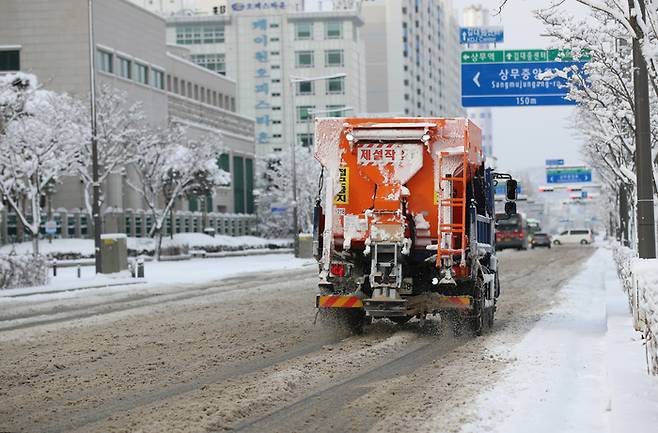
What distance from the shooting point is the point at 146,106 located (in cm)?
8012

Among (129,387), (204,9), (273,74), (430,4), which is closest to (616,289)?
(129,387)

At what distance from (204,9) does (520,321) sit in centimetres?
14444

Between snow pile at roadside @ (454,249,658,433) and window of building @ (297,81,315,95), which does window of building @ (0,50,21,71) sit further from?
window of building @ (297,81,315,95)

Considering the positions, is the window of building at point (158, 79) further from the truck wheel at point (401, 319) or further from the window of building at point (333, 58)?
the truck wheel at point (401, 319)

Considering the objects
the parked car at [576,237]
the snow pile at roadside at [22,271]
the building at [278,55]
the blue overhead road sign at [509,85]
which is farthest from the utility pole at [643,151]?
the building at [278,55]

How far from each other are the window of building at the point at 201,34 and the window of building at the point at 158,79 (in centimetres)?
6685

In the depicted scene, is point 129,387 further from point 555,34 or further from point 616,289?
point 616,289

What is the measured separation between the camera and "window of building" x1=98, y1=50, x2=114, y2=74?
73.5 meters

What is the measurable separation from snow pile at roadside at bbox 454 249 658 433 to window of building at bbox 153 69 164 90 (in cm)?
6919

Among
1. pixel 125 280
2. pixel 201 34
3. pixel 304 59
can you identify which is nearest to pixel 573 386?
pixel 125 280

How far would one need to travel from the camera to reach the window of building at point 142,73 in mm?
80625

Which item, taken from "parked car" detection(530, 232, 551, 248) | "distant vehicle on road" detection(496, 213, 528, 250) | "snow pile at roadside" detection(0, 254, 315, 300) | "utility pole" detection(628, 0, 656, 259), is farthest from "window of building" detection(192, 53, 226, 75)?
"utility pole" detection(628, 0, 656, 259)

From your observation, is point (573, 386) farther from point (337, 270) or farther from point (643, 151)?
point (643, 151)

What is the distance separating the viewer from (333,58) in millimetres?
147875
